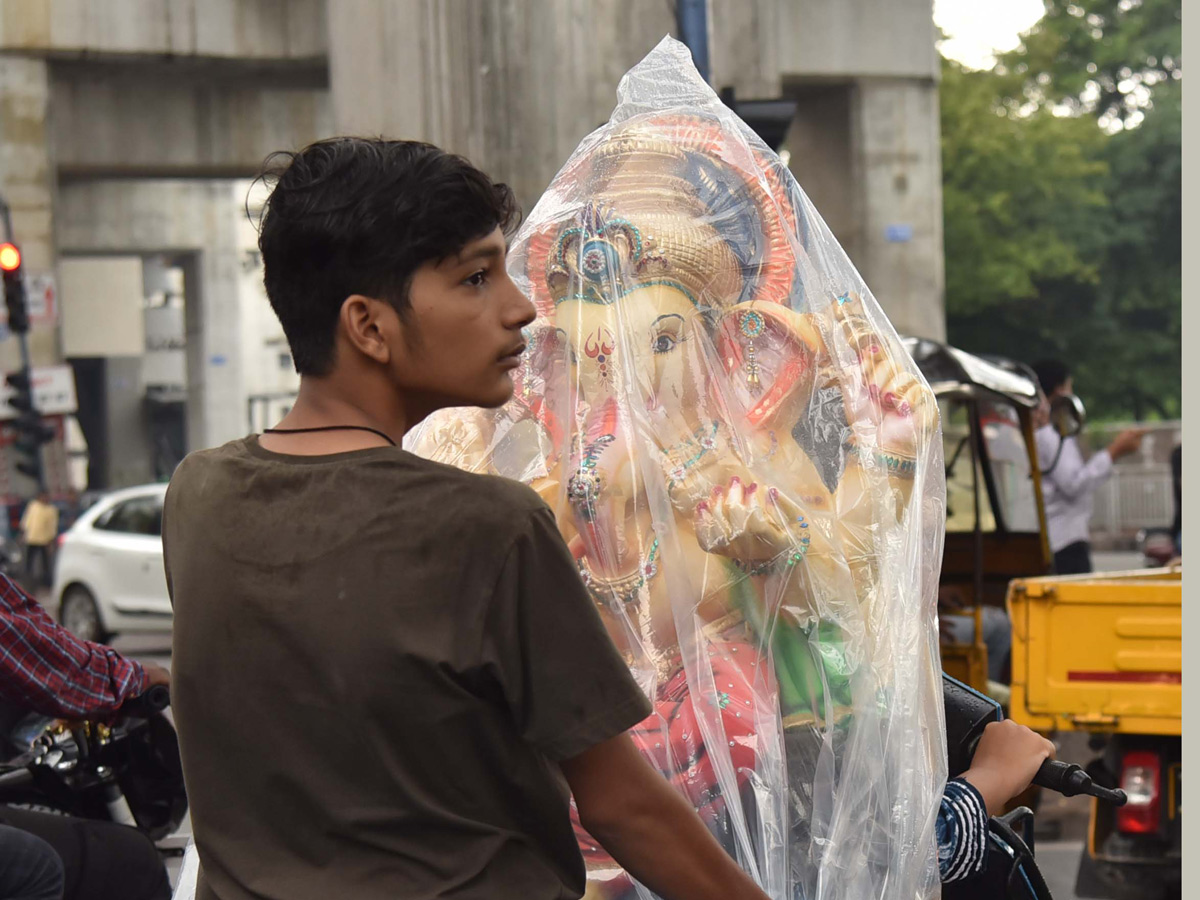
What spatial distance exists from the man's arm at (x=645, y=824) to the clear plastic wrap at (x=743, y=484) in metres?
0.54

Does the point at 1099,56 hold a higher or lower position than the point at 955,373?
higher

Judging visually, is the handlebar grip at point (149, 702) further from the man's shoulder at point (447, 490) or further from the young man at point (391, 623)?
the man's shoulder at point (447, 490)

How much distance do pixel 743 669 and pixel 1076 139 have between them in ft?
94.6

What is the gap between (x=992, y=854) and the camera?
230 centimetres

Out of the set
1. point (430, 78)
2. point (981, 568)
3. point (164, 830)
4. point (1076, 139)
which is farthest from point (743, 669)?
point (1076, 139)

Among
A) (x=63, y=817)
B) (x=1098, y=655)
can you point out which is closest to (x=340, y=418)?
(x=63, y=817)

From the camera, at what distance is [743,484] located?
2312mm

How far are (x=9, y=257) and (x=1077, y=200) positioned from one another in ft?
62.7

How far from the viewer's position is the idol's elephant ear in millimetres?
2406

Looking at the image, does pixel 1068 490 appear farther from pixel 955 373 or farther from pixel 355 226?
pixel 355 226

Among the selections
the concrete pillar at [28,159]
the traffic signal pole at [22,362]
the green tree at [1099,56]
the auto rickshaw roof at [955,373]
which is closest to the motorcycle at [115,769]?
the auto rickshaw roof at [955,373]

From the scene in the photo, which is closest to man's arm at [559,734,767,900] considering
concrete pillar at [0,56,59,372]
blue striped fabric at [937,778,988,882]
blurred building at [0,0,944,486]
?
blue striped fabric at [937,778,988,882]

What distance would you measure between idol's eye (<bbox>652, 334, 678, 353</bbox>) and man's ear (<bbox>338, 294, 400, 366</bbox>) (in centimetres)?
83

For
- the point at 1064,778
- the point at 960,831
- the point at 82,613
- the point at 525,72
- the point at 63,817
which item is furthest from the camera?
the point at 82,613
